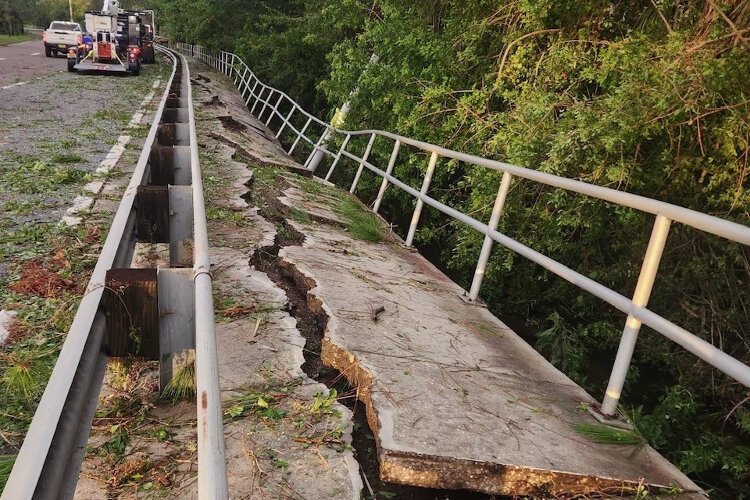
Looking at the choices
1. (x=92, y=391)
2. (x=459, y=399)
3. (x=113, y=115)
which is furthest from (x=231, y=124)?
(x=92, y=391)

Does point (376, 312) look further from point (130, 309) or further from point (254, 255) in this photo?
point (130, 309)

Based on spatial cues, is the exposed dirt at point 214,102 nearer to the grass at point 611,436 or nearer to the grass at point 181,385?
the grass at point 181,385

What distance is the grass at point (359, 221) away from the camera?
574 cm

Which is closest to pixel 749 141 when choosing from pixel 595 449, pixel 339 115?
pixel 595 449

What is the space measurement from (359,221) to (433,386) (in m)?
3.54

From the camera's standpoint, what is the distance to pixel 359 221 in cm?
616

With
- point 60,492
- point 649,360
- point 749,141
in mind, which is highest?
point 749,141

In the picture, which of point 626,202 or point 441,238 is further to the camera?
point 441,238

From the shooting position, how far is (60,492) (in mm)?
1197

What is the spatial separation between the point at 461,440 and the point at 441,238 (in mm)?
6600

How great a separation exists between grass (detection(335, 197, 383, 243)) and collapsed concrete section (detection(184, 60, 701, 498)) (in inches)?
39.9

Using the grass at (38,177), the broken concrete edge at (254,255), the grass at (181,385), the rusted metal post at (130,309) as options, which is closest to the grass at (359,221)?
the broken concrete edge at (254,255)

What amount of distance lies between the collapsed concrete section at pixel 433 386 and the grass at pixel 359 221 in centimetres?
101

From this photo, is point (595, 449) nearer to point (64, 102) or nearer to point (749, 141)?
point (749, 141)
